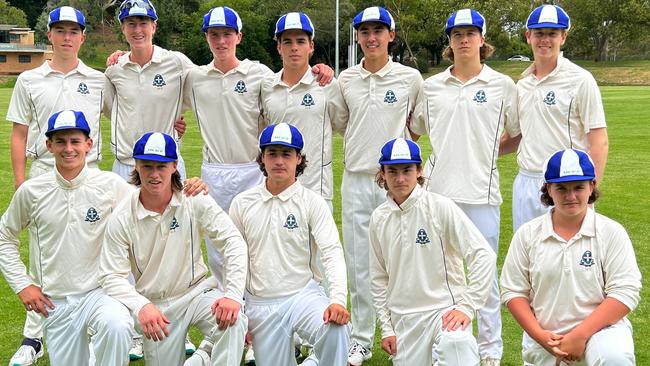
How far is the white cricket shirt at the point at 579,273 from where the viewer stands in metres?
4.96

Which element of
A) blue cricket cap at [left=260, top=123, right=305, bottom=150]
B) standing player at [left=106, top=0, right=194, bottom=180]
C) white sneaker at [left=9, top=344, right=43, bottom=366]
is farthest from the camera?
standing player at [left=106, top=0, right=194, bottom=180]

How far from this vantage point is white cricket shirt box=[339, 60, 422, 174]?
662 cm

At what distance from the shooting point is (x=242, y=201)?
587 centimetres

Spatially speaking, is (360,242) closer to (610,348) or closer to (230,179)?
(230,179)

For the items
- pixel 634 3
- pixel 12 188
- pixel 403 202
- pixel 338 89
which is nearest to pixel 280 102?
pixel 338 89

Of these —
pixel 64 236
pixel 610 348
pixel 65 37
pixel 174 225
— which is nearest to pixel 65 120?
pixel 64 236

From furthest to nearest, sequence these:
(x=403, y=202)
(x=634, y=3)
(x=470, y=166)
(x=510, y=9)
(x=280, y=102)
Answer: (x=634, y=3) → (x=510, y=9) → (x=280, y=102) → (x=470, y=166) → (x=403, y=202)

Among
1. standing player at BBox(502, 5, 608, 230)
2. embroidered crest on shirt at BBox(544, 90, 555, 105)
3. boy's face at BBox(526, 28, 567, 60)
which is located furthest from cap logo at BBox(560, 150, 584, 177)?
boy's face at BBox(526, 28, 567, 60)

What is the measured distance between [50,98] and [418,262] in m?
3.25

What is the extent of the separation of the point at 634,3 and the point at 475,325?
73.1 meters

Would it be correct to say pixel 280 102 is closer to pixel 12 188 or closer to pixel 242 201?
pixel 242 201

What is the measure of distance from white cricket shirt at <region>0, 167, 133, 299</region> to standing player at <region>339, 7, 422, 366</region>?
198 centimetres

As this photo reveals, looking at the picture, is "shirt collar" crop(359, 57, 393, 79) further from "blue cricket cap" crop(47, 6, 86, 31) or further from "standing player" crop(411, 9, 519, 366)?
"blue cricket cap" crop(47, 6, 86, 31)

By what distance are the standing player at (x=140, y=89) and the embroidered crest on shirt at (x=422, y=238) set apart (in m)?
Result: 2.24
